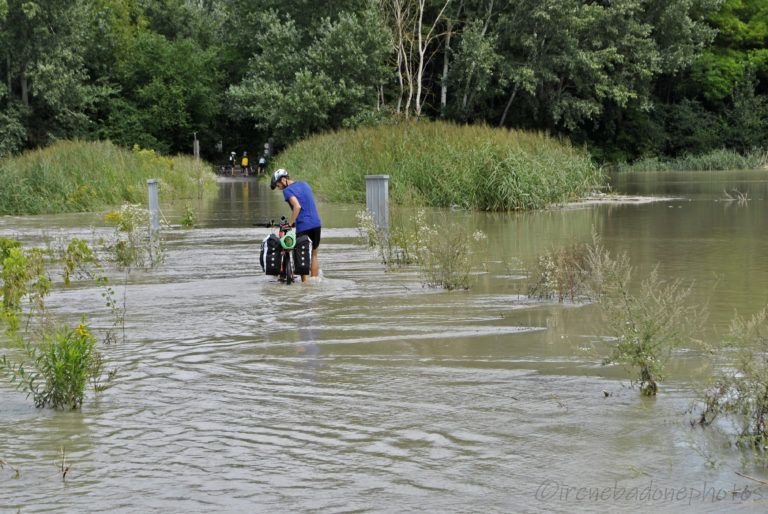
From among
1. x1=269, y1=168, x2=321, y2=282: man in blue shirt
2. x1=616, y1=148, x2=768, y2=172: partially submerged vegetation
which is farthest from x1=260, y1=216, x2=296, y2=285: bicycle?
x1=616, y1=148, x2=768, y2=172: partially submerged vegetation

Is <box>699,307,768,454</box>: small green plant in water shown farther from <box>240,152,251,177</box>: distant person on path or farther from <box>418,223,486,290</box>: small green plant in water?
<box>240,152,251,177</box>: distant person on path

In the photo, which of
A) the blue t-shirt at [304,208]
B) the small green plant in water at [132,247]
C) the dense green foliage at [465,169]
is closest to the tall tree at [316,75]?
the dense green foliage at [465,169]

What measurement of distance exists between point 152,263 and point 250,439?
9.40 metres

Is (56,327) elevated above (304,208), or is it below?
below

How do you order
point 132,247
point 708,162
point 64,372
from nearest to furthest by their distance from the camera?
point 64,372 < point 132,247 < point 708,162

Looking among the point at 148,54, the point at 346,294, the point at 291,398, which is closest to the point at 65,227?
the point at 346,294

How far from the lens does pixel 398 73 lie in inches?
2165

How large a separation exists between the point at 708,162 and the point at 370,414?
54.9 m

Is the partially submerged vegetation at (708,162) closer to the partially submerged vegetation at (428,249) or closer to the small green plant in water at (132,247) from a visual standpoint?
the partially submerged vegetation at (428,249)

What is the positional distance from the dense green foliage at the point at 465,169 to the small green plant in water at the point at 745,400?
15501 millimetres

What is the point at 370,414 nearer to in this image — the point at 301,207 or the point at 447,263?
the point at 447,263

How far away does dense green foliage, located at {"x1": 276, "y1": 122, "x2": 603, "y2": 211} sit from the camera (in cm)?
2511

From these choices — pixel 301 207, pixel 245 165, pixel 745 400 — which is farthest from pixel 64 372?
pixel 245 165

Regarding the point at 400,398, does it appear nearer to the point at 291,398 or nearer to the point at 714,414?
the point at 291,398
